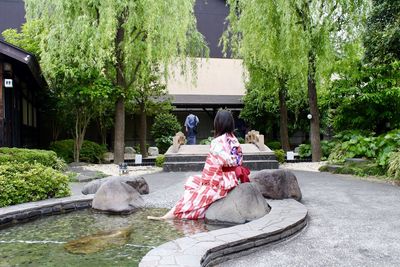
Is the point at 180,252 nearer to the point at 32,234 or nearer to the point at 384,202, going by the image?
the point at 32,234

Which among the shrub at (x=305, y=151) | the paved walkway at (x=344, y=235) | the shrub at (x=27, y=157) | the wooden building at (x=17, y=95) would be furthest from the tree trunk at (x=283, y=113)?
the wooden building at (x=17, y=95)

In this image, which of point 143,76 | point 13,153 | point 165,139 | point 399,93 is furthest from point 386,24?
point 13,153

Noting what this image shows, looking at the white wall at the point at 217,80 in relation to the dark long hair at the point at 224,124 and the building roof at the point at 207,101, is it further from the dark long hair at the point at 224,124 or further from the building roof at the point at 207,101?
the dark long hair at the point at 224,124

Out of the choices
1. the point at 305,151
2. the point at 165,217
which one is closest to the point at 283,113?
the point at 305,151

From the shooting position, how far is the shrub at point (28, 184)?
6.13m

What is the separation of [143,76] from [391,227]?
9.83m

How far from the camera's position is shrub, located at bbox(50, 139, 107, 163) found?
14.4 metres

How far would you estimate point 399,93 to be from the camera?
11680mm

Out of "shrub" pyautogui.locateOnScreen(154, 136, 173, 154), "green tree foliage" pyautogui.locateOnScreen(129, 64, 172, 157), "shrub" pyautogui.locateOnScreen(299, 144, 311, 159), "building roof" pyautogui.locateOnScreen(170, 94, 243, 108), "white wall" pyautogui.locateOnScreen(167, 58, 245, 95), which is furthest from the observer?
"white wall" pyautogui.locateOnScreen(167, 58, 245, 95)

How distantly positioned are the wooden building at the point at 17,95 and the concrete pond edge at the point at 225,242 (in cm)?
823

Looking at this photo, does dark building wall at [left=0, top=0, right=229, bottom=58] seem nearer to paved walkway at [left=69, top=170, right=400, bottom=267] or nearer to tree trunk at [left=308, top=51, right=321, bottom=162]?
tree trunk at [left=308, top=51, right=321, bottom=162]

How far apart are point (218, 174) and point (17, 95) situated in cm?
Answer: 974

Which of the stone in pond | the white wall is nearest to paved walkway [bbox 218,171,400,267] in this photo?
the stone in pond

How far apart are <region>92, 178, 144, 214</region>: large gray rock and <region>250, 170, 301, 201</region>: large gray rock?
78.0 inches
